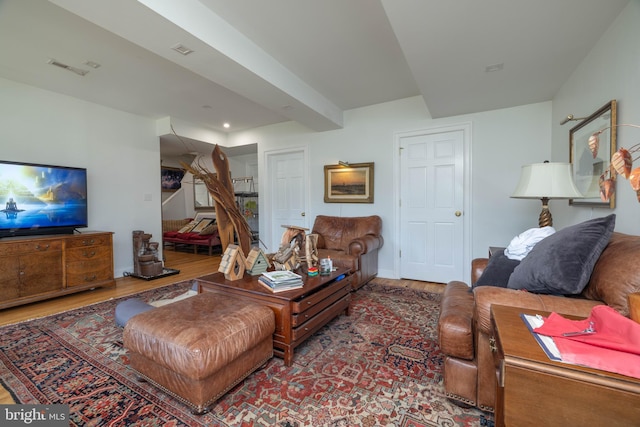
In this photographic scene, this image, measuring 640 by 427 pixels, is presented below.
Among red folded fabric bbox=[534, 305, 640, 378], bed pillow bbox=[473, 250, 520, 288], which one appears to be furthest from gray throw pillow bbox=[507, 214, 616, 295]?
red folded fabric bbox=[534, 305, 640, 378]

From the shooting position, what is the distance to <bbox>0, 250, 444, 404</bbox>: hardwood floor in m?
2.70

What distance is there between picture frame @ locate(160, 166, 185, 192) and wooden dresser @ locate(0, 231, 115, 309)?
15.0ft

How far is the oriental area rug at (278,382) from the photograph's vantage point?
1.37m

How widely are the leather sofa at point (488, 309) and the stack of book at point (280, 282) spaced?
98 cm

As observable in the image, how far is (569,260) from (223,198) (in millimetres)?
2106

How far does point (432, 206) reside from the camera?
148 inches

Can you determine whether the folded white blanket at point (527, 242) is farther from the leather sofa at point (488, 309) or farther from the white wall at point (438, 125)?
the white wall at point (438, 125)

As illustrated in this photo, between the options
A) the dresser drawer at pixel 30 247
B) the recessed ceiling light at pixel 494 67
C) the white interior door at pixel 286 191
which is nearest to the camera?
the recessed ceiling light at pixel 494 67

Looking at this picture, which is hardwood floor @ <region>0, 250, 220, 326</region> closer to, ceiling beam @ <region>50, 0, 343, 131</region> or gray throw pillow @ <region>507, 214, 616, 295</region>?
ceiling beam @ <region>50, 0, 343, 131</region>

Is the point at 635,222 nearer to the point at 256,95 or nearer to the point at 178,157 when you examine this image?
the point at 256,95

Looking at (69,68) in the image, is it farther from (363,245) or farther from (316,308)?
(363,245)

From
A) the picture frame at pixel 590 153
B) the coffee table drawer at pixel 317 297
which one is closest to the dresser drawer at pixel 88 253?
the coffee table drawer at pixel 317 297

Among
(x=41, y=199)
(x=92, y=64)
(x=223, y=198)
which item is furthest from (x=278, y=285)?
(x=41, y=199)

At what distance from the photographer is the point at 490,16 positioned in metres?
1.73
